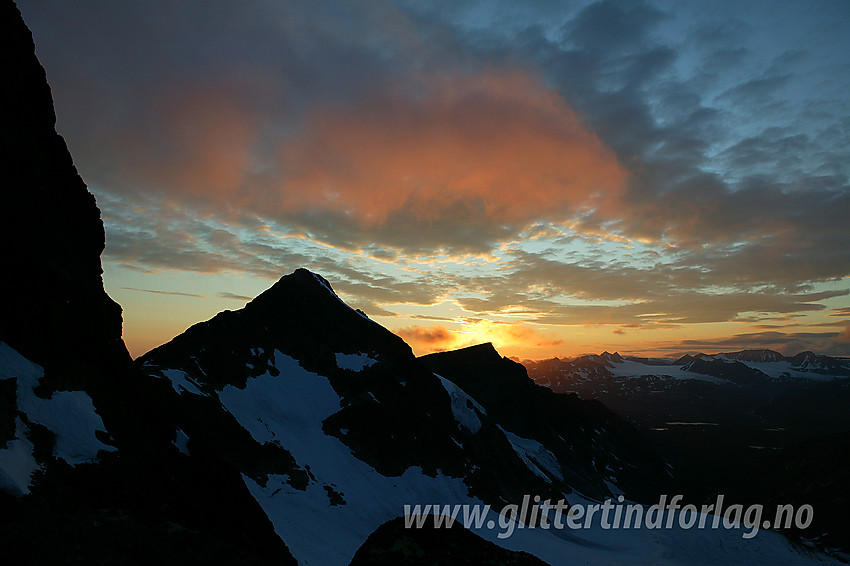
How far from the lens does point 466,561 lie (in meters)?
7.37

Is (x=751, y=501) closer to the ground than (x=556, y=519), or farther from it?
closer to the ground

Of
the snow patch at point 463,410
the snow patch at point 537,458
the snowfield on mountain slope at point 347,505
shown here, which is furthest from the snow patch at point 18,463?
the snow patch at point 537,458

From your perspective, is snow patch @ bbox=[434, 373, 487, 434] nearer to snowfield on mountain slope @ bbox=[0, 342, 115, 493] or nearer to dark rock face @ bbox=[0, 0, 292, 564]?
dark rock face @ bbox=[0, 0, 292, 564]

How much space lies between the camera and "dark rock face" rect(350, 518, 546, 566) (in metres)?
7.38

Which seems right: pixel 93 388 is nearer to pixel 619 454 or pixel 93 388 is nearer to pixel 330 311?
pixel 330 311

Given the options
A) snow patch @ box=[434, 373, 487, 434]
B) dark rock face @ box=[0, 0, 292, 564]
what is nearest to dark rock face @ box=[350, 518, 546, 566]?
dark rock face @ box=[0, 0, 292, 564]

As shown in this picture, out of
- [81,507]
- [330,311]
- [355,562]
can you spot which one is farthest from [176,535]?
[330,311]

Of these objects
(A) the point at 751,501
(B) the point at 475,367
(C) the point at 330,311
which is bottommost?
(A) the point at 751,501

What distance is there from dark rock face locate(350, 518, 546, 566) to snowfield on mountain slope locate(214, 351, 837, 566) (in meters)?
33.0

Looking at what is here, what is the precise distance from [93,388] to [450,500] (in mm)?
58053

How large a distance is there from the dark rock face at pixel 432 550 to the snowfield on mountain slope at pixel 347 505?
33028mm

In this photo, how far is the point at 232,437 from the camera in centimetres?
4972

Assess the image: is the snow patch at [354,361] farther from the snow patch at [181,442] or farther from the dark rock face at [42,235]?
the snow patch at [181,442]

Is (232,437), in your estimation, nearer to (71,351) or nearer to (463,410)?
(71,351)
